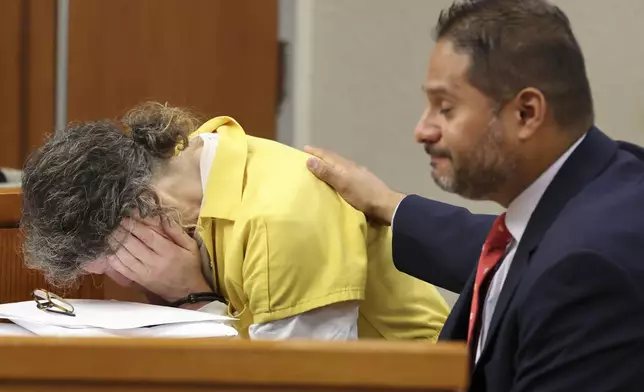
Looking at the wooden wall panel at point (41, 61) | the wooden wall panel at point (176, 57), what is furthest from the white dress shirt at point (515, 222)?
the wooden wall panel at point (41, 61)

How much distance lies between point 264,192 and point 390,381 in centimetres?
67

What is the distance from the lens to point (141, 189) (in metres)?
1.22

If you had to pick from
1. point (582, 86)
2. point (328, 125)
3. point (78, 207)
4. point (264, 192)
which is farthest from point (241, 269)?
point (328, 125)

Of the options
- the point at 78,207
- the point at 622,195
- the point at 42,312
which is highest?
the point at 622,195

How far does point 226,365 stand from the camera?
571 mm

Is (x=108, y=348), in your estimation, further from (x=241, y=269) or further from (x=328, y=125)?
(x=328, y=125)

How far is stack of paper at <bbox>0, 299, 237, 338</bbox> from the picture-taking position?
1045 millimetres

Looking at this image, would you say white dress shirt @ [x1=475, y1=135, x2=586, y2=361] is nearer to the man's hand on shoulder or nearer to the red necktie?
the red necktie

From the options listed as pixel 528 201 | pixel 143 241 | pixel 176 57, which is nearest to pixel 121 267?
pixel 143 241

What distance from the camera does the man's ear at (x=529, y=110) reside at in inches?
35.4

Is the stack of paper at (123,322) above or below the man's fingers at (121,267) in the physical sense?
below

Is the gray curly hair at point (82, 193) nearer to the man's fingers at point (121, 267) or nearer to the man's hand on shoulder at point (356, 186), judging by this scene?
the man's fingers at point (121, 267)

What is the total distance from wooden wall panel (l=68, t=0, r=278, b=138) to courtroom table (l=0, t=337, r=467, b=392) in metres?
1.86

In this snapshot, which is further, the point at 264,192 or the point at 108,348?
the point at 264,192
